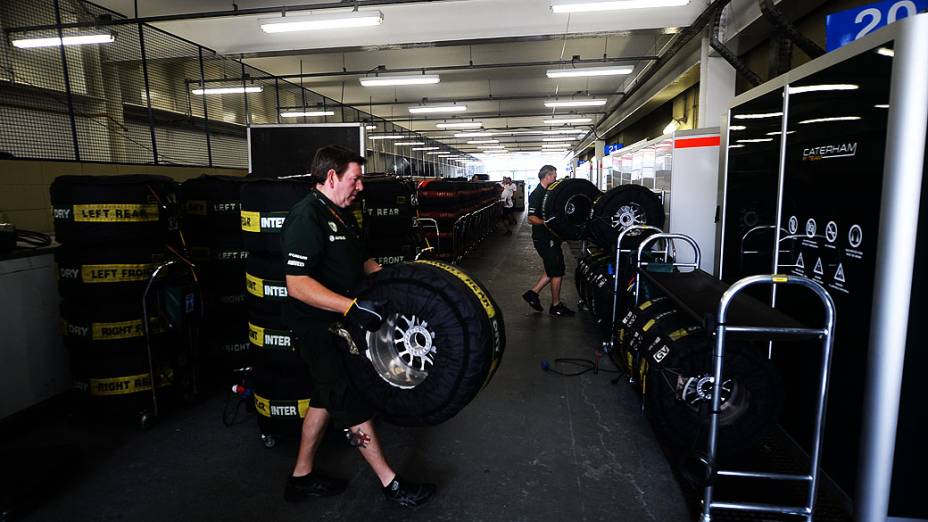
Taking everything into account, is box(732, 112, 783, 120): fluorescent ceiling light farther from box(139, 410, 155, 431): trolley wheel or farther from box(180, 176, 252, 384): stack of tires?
box(139, 410, 155, 431): trolley wheel

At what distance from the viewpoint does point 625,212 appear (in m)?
4.62

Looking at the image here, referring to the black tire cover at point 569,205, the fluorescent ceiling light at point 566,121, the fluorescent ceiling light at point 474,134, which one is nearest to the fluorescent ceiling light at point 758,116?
the black tire cover at point 569,205

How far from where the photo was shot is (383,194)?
179 inches

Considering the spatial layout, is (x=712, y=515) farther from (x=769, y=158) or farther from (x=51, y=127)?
(x=51, y=127)

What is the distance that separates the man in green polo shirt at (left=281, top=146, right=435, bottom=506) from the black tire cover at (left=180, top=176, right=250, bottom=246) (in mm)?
1689

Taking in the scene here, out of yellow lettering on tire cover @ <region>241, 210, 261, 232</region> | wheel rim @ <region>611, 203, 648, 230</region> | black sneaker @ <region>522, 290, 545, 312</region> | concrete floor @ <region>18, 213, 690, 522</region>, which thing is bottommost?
concrete floor @ <region>18, 213, 690, 522</region>

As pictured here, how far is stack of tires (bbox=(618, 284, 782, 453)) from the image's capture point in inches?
93.1

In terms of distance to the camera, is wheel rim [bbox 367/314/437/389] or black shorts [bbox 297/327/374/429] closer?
wheel rim [bbox 367/314/437/389]

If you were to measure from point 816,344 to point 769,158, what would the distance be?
1128 mm

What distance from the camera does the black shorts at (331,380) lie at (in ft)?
7.14

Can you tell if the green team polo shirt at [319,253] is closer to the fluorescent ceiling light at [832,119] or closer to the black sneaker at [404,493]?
the black sneaker at [404,493]

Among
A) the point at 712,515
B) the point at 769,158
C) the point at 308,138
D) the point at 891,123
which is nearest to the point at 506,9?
the point at 308,138

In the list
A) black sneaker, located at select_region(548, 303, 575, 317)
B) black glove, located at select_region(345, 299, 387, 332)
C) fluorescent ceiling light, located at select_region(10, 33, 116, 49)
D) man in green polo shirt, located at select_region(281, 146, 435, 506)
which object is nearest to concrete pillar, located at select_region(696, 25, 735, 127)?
black sneaker, located at select_region(548, 303, 575, 317)

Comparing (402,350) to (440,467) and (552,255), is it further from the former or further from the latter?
(552,255)
